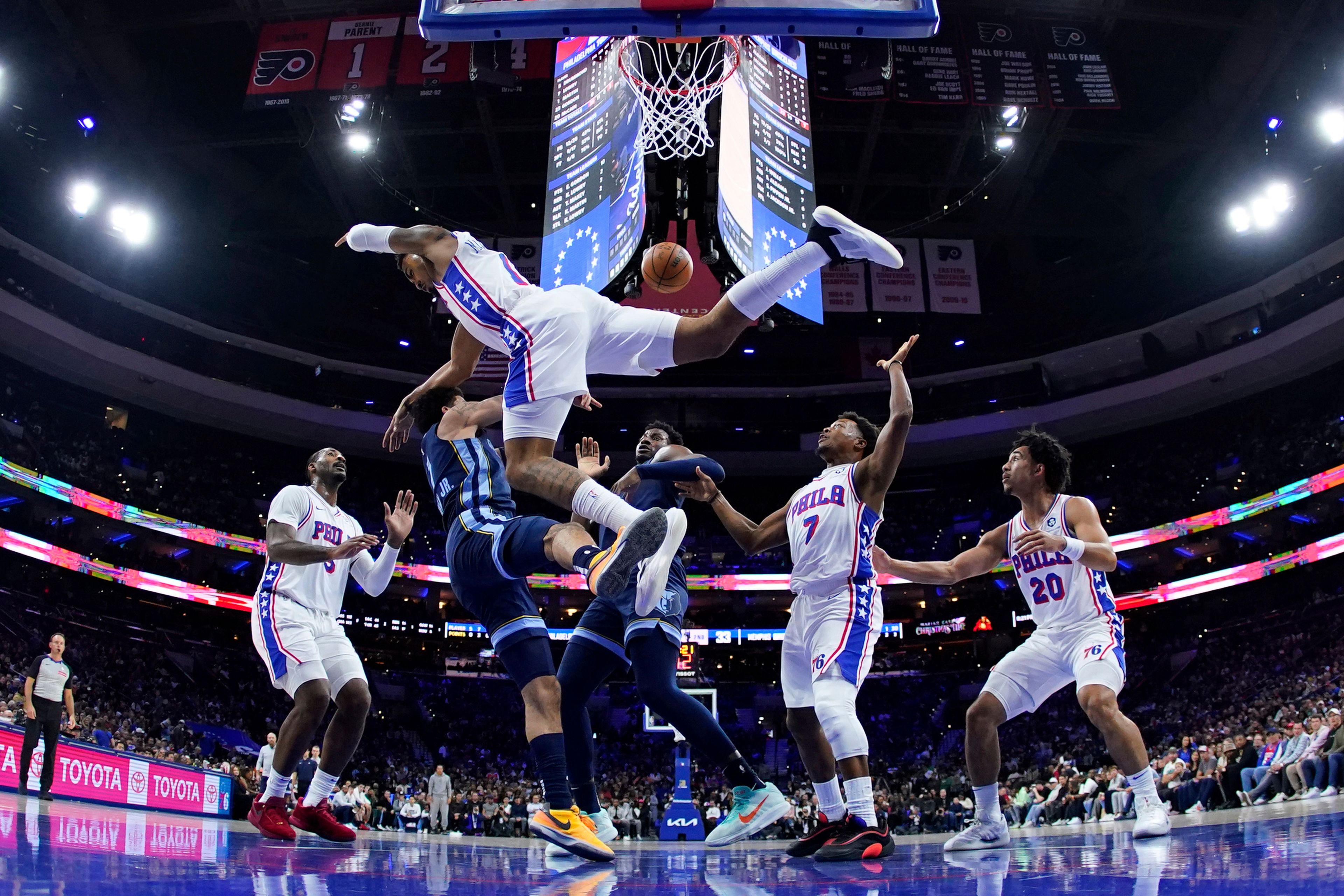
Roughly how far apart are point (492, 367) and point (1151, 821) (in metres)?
15.9

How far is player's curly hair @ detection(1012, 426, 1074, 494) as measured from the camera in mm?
5590

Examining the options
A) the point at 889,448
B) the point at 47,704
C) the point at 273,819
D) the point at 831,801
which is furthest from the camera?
the point at 47,704

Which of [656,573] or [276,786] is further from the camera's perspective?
[276,786]

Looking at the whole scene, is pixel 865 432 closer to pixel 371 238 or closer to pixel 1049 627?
pixel 1049 627

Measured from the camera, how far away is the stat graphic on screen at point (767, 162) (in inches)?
391

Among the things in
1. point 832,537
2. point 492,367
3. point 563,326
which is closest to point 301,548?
point 563,326

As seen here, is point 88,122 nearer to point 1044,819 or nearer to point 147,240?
point 147,240

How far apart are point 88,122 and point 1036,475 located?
20098 millimetres

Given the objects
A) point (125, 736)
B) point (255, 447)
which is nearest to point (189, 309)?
point (255, 447)

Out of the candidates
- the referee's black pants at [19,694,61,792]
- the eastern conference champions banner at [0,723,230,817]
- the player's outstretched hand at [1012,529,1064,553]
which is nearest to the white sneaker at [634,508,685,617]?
the player's outstretched hand at [1012,529,1064,553]

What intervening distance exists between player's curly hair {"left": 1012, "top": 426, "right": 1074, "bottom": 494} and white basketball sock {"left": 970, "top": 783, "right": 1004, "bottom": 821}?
178 cm

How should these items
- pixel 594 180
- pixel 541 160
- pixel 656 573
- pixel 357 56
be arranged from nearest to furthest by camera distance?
pixel 656 573
pixel 594 180
pixel 357 56
pixel 541 160

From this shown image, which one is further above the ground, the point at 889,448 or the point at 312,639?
the point at 889,448

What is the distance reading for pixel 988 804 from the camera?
4.89m
